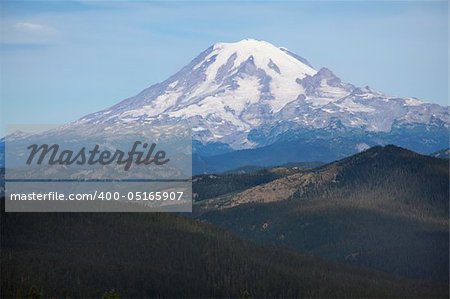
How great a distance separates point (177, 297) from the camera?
198m

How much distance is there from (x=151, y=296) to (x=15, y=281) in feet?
104

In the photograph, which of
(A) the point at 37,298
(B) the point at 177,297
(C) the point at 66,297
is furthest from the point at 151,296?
(A) the point at 37,298

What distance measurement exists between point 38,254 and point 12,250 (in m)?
5.40

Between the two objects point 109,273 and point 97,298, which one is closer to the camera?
point 97,298

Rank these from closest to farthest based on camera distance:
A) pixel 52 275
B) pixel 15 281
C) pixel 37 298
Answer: pixel 37 298
pixel 15 281
pixel 52 275

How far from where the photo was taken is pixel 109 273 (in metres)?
198

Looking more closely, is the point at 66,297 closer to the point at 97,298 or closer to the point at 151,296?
the point at 97,298

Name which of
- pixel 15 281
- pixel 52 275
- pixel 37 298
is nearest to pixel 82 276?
pixel 52 275

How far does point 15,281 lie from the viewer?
176 meters

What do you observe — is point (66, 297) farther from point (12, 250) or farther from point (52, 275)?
point (12, 250)

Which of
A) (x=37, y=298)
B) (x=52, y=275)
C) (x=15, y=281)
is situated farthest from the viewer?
(x=52, y=275)

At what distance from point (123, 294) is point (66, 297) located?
1405cm

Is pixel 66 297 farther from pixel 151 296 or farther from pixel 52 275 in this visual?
pixel 151 296

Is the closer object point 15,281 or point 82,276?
point 15,281
